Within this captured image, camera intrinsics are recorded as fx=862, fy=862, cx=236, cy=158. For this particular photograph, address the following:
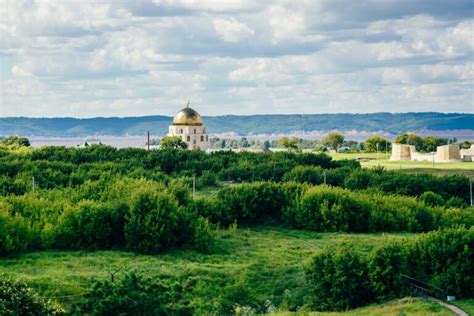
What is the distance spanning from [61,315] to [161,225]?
12.5 meters

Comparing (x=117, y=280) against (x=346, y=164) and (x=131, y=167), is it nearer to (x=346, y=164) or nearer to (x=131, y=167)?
(x=131, y=167)

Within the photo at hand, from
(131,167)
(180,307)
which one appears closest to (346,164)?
(131,167)

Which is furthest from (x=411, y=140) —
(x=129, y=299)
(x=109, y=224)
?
(x=129, y=299)

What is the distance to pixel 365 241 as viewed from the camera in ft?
120

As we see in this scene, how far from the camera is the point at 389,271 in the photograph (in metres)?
26.8

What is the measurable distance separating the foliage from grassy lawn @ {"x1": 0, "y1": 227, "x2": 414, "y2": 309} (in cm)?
420

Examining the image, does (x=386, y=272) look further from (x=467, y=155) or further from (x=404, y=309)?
(x=467, y=155)

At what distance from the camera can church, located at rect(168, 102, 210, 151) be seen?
359ft

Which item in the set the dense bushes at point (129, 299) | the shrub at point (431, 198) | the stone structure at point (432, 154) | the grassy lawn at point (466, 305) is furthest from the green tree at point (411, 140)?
the dense bushes at point (129, 299)

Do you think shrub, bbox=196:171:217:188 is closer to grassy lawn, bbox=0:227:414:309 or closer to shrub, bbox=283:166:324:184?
shrub, bbox=283:166:324:184

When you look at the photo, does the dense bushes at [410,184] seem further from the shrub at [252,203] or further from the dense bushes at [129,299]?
the dense bushes at [129,299]

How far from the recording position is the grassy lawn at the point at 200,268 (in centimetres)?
2833

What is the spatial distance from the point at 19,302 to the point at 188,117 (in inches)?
3480

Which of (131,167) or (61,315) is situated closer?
(61,315)
